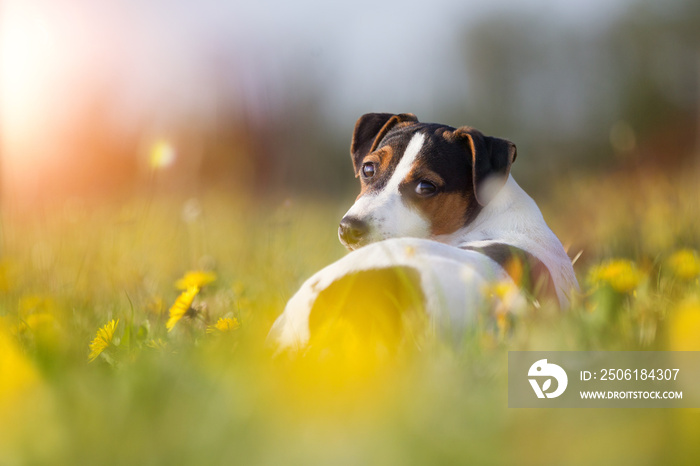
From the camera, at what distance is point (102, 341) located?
2195 mm

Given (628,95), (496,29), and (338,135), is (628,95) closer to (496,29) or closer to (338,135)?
(496,29)

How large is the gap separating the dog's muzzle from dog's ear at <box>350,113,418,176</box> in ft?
2.68

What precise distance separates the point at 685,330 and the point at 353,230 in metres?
1.56

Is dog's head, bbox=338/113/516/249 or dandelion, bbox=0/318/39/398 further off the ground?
dandelion, bbox=0/318/39/398

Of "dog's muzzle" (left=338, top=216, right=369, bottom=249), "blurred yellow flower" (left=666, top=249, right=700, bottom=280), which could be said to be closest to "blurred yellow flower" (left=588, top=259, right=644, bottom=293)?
"blurred yellow flower" (left=666, top=249, right=700, bottom=280)

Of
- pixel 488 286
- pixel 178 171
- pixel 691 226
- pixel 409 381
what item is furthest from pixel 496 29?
pixel 409 381

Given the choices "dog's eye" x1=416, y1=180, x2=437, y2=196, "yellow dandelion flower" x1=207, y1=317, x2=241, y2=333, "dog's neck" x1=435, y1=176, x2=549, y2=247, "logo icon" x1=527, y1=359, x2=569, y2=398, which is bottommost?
"dog's neck" x1=435, y1=176, x2=549, y2=247

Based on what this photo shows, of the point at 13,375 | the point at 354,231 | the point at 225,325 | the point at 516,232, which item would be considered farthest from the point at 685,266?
the point at 13,375

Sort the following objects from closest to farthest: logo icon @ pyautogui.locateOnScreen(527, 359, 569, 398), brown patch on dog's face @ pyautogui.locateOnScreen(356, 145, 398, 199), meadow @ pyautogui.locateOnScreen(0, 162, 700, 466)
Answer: meadow @ pyautogui.locateOnScreen(0, 162, 700, 466) → logo icon @ pyautogui.locateOnScreen(527, 359, 569, 398) → brown patch on dog's face @ pyautogui.locateOnScreen(356, 145, 398, 199)

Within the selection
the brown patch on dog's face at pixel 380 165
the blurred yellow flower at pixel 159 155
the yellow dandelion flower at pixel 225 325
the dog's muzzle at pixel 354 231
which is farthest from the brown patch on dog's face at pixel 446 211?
the blurred yellow flower at pixel 159 155

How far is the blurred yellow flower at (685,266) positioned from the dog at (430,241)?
1.33 feet

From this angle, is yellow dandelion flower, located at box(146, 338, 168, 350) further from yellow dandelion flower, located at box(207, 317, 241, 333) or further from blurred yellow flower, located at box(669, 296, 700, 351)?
blurred yellow flower, located at box(669, 296, 700, 351)

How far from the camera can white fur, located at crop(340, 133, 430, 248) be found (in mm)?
2916

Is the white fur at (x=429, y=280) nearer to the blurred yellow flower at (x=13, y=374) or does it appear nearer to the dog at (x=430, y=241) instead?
the dog at (x=430, y=241)
